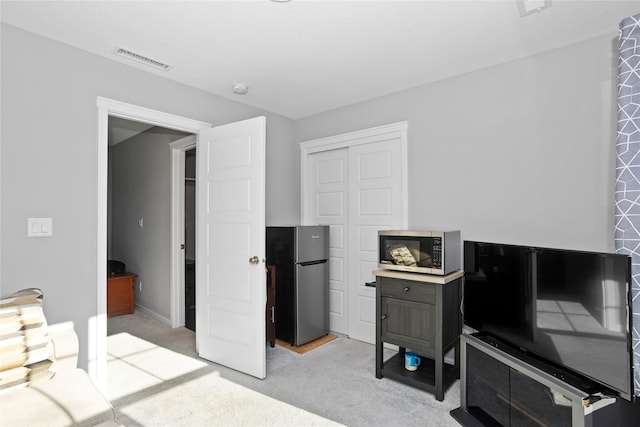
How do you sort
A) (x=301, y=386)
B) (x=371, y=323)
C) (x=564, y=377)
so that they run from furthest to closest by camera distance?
(x=371, y=323) < (x=301, y=386) < (x=564, y=377)

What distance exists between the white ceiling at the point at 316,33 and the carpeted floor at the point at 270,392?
2.45 metres

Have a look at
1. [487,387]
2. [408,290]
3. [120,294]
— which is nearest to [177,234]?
[120,294]

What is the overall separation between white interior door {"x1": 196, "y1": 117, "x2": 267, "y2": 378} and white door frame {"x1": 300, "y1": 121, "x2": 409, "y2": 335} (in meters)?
1.15

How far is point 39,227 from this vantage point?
222 centimetres

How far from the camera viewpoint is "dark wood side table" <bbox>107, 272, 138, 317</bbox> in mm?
4328

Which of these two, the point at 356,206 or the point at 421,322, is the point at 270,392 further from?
the point at 356,206

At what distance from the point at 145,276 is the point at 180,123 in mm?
2484

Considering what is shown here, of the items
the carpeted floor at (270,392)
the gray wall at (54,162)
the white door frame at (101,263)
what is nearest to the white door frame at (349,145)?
the carpeted floor at (270,392)

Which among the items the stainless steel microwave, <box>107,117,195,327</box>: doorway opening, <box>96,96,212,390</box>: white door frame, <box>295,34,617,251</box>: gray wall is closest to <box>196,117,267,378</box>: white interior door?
<box>96,96,212,390</box>: white door frame

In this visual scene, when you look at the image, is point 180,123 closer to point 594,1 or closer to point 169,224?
point 169,224

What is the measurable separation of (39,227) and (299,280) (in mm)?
2062

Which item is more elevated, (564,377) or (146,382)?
(564,377)

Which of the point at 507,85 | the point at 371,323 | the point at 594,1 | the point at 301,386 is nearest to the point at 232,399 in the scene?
the point at 301,386

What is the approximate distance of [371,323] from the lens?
3.46m
